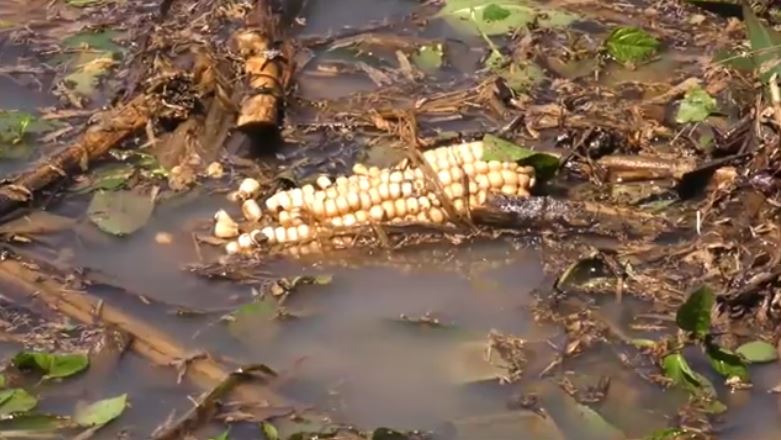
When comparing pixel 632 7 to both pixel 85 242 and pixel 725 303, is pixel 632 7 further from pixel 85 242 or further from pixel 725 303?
pixel 85 242

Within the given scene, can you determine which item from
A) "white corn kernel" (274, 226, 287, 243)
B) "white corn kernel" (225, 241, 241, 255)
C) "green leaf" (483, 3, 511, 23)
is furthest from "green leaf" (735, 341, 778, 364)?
"green leaf" (483, 3, 511, 23)

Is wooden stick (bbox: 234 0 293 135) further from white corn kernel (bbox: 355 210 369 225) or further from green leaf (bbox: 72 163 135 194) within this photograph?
white corn kernel (bbox: 355 210 369 225)

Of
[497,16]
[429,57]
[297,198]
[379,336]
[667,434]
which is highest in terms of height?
[497,16]

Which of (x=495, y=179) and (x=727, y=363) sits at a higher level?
(x=495, y=179)

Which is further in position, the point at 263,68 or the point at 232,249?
the point at 263,68

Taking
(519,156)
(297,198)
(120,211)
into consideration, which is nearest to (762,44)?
(519,156)

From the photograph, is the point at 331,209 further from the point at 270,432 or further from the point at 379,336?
the point at 270,432
